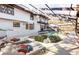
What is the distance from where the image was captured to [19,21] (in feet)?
7.19

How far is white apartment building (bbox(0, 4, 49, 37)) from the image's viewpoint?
2096 mm

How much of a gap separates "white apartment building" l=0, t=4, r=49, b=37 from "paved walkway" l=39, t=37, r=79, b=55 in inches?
13.9

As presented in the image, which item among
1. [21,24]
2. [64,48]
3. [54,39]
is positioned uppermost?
[21,24]

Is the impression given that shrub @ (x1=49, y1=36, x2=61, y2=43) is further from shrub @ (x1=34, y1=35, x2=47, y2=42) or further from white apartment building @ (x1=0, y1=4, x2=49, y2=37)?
white apartment building @ (x1=0, y1=4, x2=49, y2=37)

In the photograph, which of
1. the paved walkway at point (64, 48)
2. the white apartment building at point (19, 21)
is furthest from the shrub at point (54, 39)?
the white apartment building at point (19, 21)

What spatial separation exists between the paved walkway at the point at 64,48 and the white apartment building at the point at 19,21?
0.35m

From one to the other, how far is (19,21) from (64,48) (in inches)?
33.7

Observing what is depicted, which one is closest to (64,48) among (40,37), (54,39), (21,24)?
(54,39)

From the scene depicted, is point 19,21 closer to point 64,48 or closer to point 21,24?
point 21,24

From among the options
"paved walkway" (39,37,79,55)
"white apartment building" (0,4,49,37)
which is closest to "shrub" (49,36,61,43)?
"paved walkway" (39,37,79,55)

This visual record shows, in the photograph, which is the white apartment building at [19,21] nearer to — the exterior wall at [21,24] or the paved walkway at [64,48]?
the exterior wall at [21,24]
